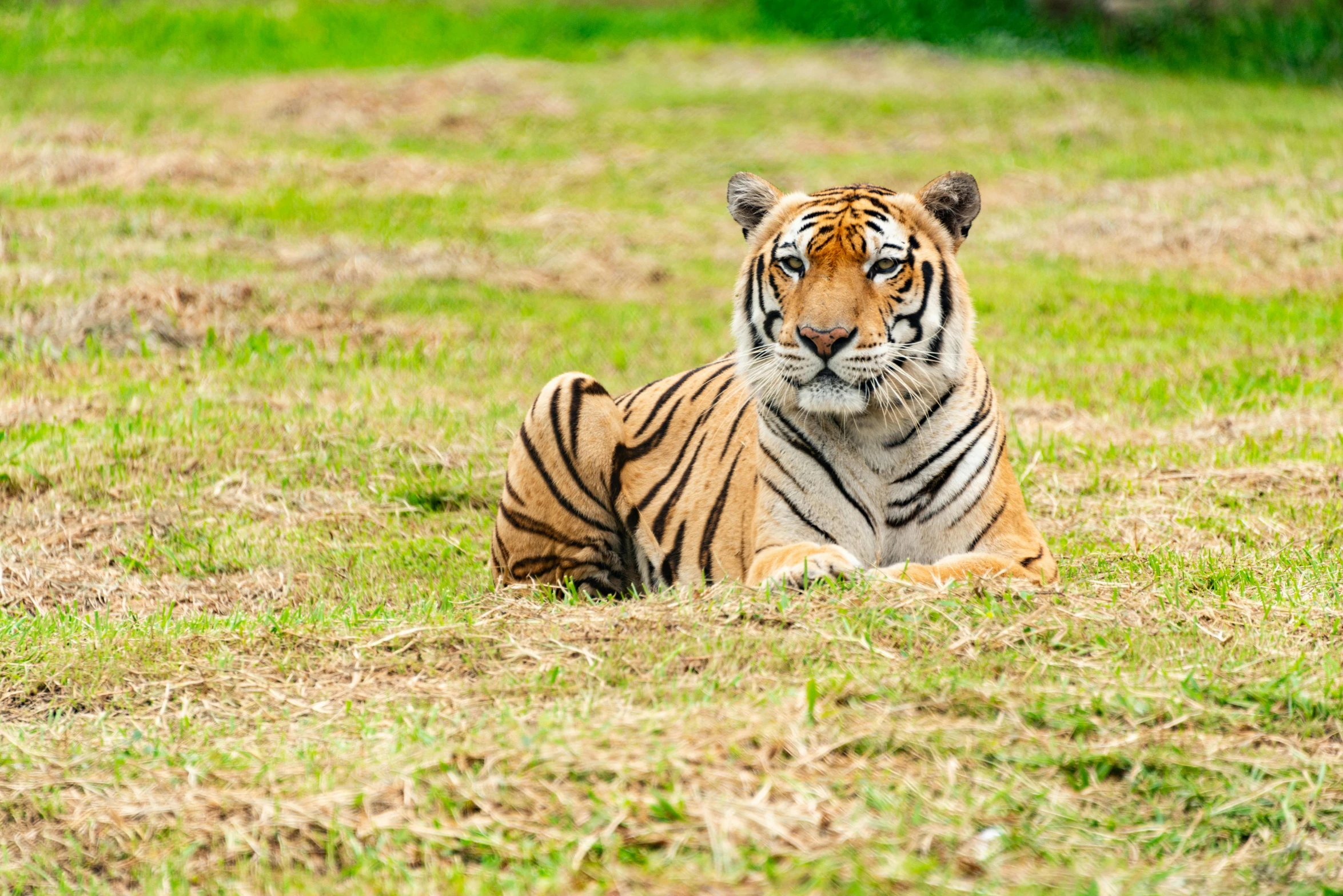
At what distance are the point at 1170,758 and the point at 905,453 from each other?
4.72 feet

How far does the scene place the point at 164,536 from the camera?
5988 mm

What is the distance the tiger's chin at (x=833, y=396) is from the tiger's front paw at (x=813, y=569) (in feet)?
1.33

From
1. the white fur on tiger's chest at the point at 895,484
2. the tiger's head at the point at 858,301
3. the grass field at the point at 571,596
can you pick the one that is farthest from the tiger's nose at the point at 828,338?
the grass field at the point at 571,596

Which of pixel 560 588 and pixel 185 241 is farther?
pixel 185 241

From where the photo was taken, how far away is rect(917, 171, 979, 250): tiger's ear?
4.57m

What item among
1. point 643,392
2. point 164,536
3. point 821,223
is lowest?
point 164,536

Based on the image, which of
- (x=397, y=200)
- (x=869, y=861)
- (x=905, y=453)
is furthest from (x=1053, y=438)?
(x=397, y=200)

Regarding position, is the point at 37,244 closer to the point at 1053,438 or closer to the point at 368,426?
the point at 368,426

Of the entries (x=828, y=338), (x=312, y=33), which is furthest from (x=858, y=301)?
(x=312, y=33)

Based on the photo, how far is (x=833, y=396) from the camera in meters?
4.23

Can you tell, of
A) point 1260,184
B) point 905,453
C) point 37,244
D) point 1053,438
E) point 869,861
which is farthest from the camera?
point 1260,184

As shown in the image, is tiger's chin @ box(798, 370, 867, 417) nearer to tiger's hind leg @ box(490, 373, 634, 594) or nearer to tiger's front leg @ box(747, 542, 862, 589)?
tiger's front leg @ box(747, 542, 862, 589)

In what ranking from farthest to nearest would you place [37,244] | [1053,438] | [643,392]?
[37,244], [1053,438], [643,392]

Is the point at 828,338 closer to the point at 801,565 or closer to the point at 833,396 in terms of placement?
the point at 833,396
